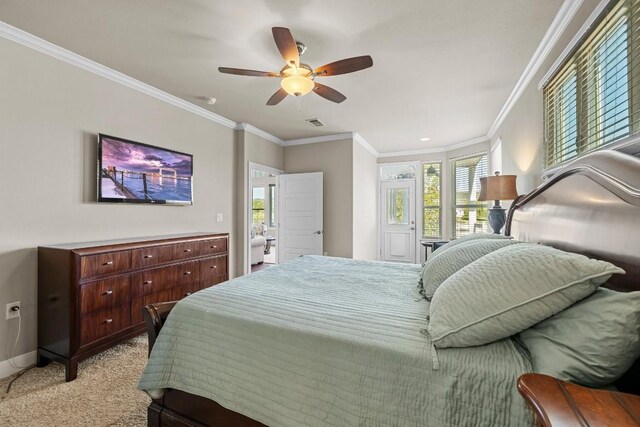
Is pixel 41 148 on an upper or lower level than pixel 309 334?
upper

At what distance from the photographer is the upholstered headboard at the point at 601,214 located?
889 millimetres

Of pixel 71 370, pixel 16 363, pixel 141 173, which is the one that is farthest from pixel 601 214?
pixel 16 363

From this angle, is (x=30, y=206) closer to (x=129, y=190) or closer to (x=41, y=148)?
(x=41, y=148)

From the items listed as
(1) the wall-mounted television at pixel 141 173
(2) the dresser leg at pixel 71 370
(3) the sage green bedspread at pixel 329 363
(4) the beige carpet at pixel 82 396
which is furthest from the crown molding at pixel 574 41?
(2) the dresser leg at pixel 71 370

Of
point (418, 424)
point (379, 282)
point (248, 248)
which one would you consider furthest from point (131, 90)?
point (418, 424)

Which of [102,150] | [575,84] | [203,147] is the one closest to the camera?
[575,84]

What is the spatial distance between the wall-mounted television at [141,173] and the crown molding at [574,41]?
12.4ft

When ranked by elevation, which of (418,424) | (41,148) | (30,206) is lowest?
(418,424)

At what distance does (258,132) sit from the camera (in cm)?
463

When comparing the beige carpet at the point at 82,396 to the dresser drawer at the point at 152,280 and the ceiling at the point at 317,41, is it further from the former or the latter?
the ceiling at the point at 317,41

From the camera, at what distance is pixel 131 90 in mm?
2926

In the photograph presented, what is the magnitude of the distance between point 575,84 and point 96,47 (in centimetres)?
369

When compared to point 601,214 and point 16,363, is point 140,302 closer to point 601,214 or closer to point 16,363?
point 16,363

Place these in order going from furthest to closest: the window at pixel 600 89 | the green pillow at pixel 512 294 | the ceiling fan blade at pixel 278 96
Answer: the ceiling fan blade at pixel 278 96 < the window at pixel 600 89 < the green pillow at pixel 512 294
